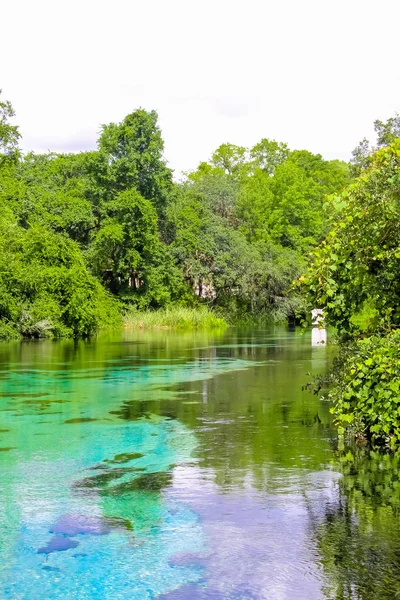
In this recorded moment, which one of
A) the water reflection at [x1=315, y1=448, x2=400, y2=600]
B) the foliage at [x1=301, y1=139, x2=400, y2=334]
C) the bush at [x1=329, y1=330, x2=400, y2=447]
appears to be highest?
the foliage at [x1=301, y1=139, x2=400, y2=334]

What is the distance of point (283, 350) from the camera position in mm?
25781

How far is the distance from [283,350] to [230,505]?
1932cm

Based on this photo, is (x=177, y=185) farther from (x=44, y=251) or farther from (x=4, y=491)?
(x=4, y=491)

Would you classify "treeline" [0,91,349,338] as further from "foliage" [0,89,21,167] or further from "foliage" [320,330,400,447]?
"foliage" [320,330,400,447]

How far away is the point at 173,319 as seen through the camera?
45.5m

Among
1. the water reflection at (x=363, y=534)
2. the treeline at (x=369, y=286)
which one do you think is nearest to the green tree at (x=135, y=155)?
the treeline at (x=369, y=286)

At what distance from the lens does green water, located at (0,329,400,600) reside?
5.00 meters

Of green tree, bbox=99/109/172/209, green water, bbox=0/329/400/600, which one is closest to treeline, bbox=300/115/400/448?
green water, bbox=0/329/400/600

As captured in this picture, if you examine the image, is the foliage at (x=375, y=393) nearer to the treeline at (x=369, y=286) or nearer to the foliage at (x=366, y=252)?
the treeline at (x=369, y=286)

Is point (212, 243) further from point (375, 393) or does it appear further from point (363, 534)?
point (363, 534)

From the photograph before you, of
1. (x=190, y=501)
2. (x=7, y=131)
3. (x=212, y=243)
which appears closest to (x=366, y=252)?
(x=190, y=501)

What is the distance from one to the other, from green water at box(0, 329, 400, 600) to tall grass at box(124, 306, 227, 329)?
30462 millimetres

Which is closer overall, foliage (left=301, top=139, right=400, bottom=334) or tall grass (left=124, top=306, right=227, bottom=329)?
foliage (left=301, top=139, right=400, bottom=334)

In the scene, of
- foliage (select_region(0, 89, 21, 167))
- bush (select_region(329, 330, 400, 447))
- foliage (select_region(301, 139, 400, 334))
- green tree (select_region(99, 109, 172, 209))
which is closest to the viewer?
bush (select_region(329, 330, 400, 447))
